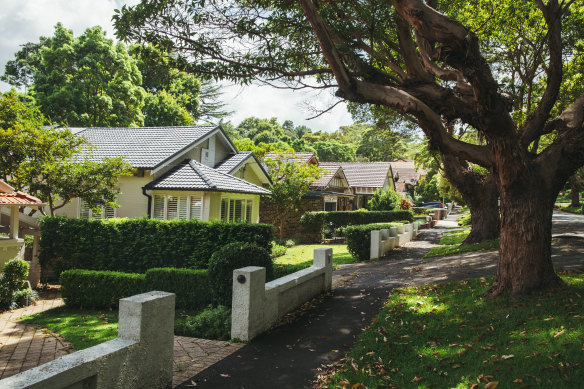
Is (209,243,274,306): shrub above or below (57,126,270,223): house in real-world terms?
Answer: below

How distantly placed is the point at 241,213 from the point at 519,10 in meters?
15.1

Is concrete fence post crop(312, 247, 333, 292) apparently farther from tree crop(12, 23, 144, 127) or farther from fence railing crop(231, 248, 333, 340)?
tree crop(12, 23, 144, 127)

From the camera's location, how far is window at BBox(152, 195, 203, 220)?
18438mm

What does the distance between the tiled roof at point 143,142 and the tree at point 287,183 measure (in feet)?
20.8

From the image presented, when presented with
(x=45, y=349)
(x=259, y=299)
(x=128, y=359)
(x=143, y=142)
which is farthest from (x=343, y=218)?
(x=128, y=359)

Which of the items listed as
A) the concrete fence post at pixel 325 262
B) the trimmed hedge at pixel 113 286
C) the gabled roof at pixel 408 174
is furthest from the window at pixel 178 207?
the gabled roof at pixel 408 174

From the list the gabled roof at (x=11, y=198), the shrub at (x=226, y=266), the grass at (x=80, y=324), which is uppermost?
the gabled roof at (x=11, y=198)

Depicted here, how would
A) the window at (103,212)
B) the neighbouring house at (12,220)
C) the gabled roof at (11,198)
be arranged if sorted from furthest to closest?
the window at (103,212)
the neighbouring house at (12,220)
the gabled roof at (11,198)

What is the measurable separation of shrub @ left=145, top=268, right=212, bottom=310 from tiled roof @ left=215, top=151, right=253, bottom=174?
11605 millimetres

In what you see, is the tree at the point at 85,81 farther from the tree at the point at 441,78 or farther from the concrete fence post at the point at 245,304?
the concrete fence post at the point at 245,304

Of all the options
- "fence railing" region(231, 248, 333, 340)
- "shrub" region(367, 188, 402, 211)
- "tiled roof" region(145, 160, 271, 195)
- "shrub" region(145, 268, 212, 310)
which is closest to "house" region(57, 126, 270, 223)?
"tiled roof" region(145, 160, 271, 195)

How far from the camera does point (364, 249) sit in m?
17.9

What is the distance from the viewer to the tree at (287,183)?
26.7 meters

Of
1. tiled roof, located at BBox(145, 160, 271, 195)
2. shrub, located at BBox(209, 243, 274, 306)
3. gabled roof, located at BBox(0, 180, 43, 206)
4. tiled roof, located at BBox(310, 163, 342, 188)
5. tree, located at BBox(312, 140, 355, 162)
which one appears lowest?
shrub, located at BBox(209, 243, 274, 306)
